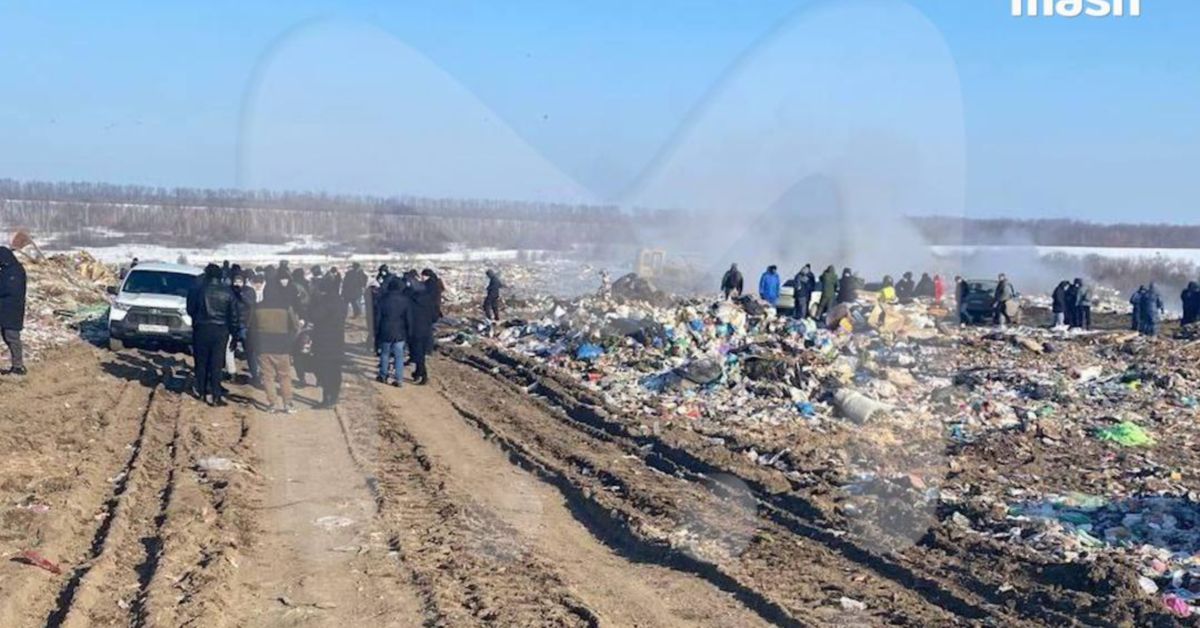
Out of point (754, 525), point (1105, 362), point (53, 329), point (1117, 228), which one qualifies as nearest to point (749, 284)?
point (1105, 362)

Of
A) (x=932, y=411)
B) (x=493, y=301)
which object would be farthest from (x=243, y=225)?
(x=932, y=411)

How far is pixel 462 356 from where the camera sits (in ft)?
70.7

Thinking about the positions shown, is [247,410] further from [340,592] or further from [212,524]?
[340,592]

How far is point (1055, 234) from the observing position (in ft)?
420

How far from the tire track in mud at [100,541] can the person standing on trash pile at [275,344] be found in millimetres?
1972

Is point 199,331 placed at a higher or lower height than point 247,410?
higher

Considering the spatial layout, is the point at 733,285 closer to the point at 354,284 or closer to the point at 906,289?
the point at 354,284

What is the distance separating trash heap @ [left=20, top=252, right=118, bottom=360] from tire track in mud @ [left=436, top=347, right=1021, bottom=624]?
35.1ft

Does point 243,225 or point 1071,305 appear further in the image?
point 243,225

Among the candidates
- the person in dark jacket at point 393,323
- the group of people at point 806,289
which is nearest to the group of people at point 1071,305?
the group of people at point 806,289

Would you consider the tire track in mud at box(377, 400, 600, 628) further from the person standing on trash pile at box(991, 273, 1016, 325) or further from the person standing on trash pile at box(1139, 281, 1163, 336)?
the person standing on trash pile at box(991, 273, 1016, 325)

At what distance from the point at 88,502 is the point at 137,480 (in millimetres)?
793

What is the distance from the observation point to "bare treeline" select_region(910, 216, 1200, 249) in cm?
5241

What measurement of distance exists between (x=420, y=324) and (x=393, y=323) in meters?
0.63
